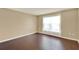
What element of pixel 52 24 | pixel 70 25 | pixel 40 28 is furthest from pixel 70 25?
pixel 40 28

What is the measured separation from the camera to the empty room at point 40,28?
5.08 feet

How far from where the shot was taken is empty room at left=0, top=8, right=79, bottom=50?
155 centimetres

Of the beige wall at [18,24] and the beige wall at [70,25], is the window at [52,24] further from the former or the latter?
the beige wall at [18,24]

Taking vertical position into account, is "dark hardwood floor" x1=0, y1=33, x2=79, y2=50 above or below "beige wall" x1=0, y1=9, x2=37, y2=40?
below

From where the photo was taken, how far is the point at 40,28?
1.66 m

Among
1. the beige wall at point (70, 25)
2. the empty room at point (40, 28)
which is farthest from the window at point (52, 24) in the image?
the beige wall at point (70, 25)

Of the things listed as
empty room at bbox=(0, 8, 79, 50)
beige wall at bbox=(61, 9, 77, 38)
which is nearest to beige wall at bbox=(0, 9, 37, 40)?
empty room at bbox=(0, 8, 79, 50)

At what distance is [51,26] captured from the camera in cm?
150

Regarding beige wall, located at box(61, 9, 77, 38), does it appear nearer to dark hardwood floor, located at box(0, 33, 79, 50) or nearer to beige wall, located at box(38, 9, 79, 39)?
beige wall, located at box(38, 9, 79, 39)
